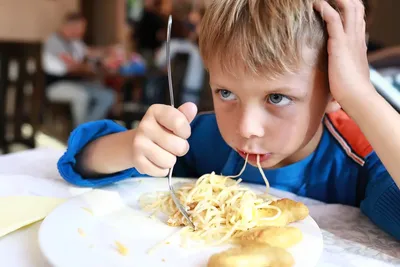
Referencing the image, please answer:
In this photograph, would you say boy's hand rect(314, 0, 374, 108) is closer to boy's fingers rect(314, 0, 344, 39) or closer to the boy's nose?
boy's fingers rect(314, 0, 344, 39)

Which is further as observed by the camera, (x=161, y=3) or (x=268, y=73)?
(x=161, y=3)

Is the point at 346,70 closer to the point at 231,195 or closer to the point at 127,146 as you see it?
the point at 231,195

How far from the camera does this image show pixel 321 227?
0.64 m

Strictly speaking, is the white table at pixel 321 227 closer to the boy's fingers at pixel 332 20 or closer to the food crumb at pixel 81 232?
the food crumb at pixel 81 232

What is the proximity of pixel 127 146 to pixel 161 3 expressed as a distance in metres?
5.63

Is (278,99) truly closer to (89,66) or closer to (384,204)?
(384,204)

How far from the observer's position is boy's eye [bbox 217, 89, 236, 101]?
673 millimetres

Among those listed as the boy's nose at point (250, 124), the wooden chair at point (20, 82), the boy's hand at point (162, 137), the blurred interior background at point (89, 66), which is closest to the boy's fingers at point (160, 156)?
the boy's hand at point (162, 137)

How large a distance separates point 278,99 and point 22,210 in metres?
0.41

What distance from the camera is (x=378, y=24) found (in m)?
5.12

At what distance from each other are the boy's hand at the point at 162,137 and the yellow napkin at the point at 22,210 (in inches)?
6.2

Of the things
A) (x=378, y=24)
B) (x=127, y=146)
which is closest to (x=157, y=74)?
(x=378, y=24)

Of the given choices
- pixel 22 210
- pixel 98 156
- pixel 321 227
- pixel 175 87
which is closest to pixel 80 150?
pixel 98 156

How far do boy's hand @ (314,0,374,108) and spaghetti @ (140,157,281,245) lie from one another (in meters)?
0.20
